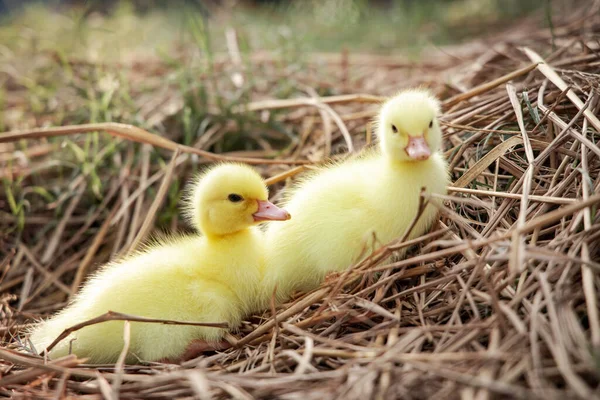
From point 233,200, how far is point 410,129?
0.71 metres

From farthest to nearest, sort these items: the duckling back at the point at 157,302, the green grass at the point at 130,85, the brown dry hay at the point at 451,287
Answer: the green grass at the point at 130,85
the duckling back at the point at 157,302
the brown dry hay at the point at 451,287

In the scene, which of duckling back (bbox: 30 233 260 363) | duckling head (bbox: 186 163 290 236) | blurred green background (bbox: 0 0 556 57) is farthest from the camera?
blurred green background (bbox: 0 0 556 57)

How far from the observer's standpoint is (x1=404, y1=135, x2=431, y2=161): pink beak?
1933 millimetres

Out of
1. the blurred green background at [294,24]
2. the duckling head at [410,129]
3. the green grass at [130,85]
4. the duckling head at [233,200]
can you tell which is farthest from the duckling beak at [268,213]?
the blurred green background at [294,24]

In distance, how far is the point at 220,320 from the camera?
2.11 metres

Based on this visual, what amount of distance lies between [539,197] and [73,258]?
222cm

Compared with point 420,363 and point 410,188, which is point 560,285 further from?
point 410,188

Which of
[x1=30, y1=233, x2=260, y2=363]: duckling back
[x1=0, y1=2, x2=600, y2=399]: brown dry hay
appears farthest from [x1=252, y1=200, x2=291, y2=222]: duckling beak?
[x1=0, y1=2, x2=600, y2=399]: brown dry hay

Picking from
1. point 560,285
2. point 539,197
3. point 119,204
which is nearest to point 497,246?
point 560,285

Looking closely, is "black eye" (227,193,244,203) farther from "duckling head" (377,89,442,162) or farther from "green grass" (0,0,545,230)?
"green grass" (0,0,545,230)

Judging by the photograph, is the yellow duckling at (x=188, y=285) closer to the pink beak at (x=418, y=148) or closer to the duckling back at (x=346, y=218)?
the duckling back at (x=346, y=218)

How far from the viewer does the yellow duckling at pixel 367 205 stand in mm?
2025

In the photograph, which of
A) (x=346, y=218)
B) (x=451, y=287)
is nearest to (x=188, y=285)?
(x=346, y=218)

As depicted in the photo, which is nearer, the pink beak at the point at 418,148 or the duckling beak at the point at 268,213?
the pink beak at the point at 418,148
